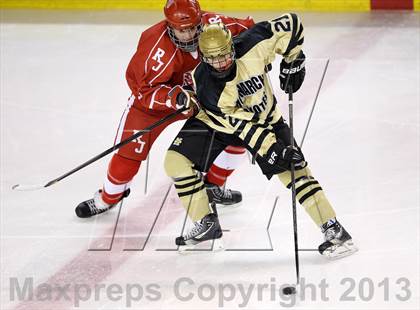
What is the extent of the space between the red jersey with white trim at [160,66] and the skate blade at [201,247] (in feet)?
1.73

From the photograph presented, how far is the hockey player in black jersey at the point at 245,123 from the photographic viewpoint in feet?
11.7

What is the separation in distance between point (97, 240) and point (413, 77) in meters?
2.05

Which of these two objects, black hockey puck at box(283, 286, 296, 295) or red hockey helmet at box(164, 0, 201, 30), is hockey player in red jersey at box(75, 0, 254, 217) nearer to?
red hockey helmet at box(164, 0, 201, 30)

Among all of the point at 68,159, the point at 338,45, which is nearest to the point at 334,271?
the point at 68,159

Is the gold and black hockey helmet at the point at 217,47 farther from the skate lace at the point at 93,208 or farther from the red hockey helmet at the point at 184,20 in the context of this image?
the skate lace at the point at 93,208

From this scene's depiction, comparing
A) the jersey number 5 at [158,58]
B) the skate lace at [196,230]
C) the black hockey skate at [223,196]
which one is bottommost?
the skate lace at [196,230]

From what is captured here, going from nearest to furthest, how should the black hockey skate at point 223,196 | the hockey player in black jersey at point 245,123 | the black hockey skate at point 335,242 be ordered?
the hockey player in black jersey at point 245,123 → the black hockey skate at point 335,242 → the black hockey skate at point 223,196

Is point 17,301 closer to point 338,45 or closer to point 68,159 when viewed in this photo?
point 68,159

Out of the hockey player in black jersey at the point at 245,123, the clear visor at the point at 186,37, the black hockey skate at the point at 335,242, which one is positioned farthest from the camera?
the clear visor at the point at 186,37

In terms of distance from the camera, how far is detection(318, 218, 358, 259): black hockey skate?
3.66m

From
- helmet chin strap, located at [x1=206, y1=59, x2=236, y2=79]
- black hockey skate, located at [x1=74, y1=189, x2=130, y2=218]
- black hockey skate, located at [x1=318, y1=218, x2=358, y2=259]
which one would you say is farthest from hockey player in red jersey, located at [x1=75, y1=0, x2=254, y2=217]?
black hockey skate, located at [x1=318, y1=218, x2=358, y2=259]

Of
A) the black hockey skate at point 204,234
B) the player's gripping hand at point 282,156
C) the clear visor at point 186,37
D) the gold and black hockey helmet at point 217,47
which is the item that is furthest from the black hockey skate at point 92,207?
the gold and black hockey helmet at point 217,47

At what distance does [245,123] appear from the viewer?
142 inches

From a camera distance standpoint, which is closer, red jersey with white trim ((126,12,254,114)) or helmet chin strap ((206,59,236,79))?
helmet chin strap ((206,59,236,79))
